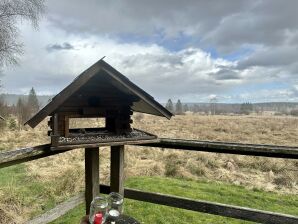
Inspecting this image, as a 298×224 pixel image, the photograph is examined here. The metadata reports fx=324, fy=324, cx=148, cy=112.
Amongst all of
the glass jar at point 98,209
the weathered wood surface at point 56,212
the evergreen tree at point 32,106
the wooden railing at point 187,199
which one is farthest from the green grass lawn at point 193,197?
the evergreen tree at point 32,106

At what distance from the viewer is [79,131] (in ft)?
12.7

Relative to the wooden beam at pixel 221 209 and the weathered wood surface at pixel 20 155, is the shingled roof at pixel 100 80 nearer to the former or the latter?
the weathered wood surface at pixel 20 155

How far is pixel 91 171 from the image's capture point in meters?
4.25

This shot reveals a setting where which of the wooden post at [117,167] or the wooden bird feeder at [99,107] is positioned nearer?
the wooden bird feeder at [99,107]

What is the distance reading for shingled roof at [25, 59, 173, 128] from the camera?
3103 millimetres

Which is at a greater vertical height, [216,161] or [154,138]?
[154,138]

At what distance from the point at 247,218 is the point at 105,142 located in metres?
1.91

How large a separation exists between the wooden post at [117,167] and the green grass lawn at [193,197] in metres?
Result: 1.41

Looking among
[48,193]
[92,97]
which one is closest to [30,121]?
[92,97]

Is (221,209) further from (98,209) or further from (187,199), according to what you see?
(98,209)

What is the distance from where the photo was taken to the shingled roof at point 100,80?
310cm

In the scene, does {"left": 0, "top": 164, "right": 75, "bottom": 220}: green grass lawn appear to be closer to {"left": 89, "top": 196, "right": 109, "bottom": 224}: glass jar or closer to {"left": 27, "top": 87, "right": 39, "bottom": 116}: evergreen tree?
{"left": 89, "top": 196, "right": 109, "bottom": 224}: glass jar

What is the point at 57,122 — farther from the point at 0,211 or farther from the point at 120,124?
the point at 0,211

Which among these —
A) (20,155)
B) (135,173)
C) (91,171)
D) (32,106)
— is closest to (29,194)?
(135,173)
